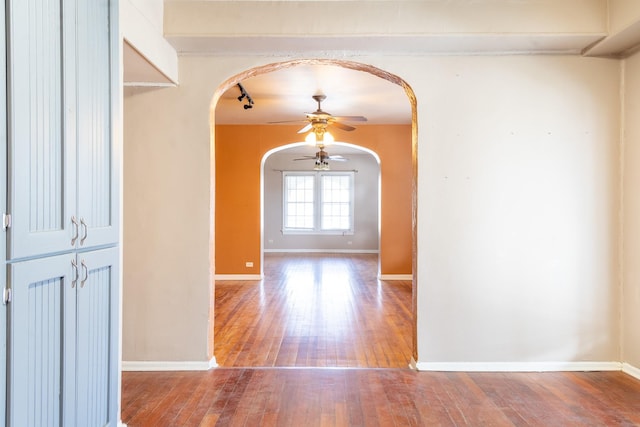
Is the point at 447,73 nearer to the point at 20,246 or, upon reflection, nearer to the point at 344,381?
the point at 344,381

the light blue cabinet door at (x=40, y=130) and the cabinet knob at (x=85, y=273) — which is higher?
the light blue cabinet door at (x=40, y=130)

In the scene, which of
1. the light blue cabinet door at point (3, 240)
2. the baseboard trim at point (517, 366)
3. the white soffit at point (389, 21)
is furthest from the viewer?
the baseboard trim at point (517, 366)

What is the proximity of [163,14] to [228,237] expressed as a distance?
17.4ft

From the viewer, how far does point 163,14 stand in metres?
3.35

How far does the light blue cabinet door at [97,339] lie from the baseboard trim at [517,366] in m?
2.25

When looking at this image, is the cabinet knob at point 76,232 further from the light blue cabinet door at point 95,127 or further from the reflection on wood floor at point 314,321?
the reflection on wood floor at point 314,321

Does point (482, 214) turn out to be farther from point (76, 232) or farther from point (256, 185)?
point (256, 185)

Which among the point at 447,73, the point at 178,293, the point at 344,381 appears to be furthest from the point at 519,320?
the point at 178,293

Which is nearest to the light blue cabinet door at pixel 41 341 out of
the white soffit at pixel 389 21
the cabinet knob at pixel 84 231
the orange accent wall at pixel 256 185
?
the cabinet knob at pixel 84 231

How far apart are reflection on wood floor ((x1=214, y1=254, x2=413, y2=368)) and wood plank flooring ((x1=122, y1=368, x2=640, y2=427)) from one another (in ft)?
1.19

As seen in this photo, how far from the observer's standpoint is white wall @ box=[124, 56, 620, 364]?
3.60m

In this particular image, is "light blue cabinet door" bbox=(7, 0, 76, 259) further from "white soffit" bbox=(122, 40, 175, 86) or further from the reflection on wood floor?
the reflection on wood floor

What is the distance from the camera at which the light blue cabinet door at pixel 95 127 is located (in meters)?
2.08

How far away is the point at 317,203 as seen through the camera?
13.9 m
